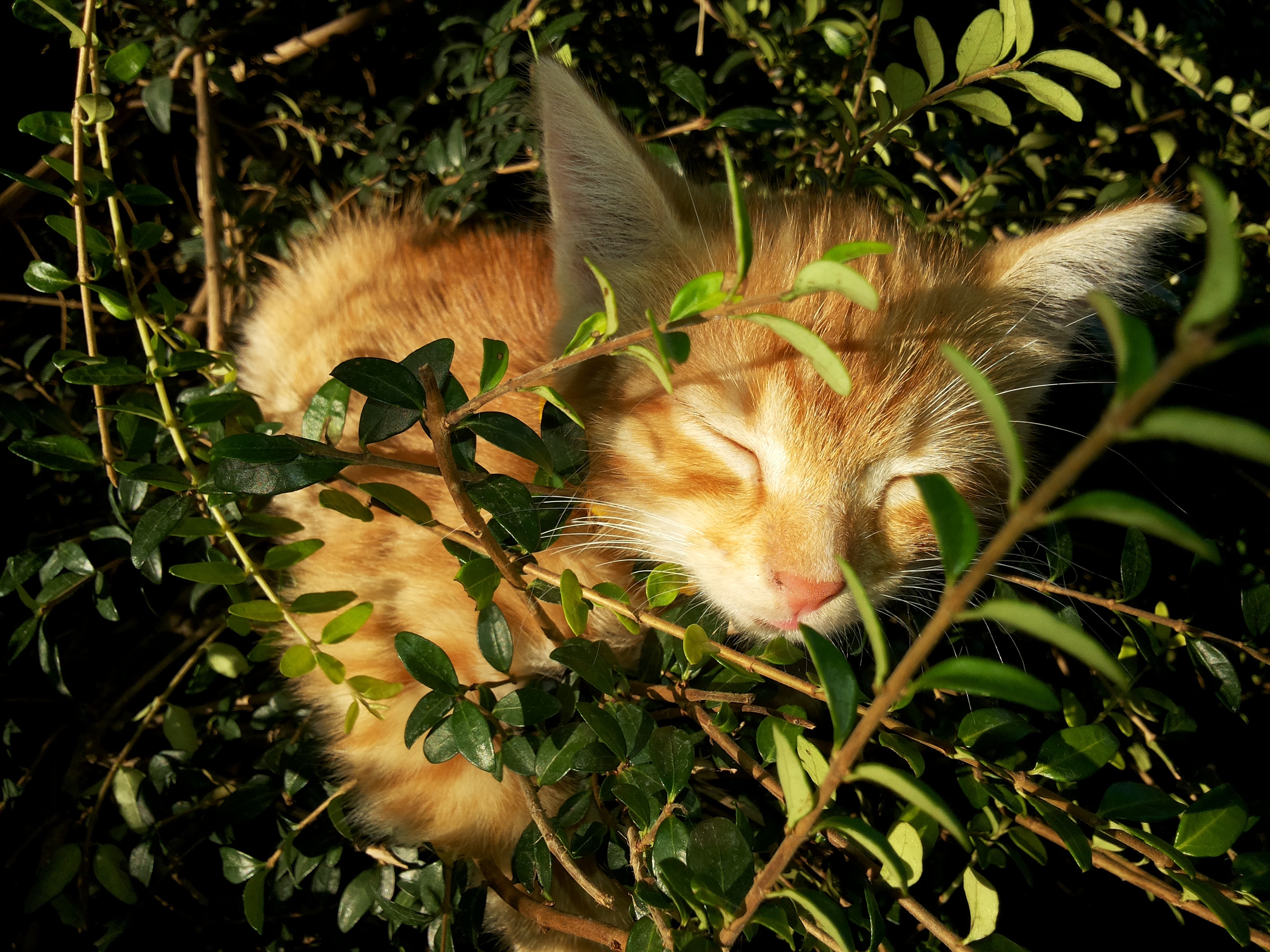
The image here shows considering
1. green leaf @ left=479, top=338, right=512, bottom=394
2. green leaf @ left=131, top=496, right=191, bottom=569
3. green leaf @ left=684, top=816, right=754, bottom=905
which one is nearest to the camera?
green leaf @ left=684, top=816, right=754, bottom=905

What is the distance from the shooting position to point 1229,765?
159 cm

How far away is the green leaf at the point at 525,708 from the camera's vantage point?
0.83m

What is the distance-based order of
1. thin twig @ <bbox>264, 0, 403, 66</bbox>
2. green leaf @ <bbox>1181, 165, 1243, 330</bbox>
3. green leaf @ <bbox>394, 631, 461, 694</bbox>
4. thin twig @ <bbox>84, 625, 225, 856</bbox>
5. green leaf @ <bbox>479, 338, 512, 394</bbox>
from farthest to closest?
1. thin twig @ <bbox>264, 0, 403, 66</bbox>
2. thin twig @ <bbox>84, 625, 225, 856</bbox>
3. green leaf @ <bbox>394, 631, 461, 694</bbox>
4. green leaf @ <bbox>479, 338, 512, 394</bbox>
5. green leaf @ <bbox>1181, 165, 1243, 330</bbox>

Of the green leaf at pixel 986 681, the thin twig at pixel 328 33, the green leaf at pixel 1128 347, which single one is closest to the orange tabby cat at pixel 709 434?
the green leaf at pixel 986 681

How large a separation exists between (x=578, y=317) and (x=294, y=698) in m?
0.82

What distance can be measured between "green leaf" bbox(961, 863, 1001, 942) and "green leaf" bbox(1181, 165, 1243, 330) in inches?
29.7

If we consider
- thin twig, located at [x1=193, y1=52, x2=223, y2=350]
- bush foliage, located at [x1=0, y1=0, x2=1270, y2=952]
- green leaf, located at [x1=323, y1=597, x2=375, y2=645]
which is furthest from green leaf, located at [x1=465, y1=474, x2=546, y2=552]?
thin twig, located at [x1=193, y1=52, x2=223, y2=350]

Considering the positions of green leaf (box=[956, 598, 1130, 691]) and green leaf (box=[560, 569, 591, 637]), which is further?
green leaf (box=[560, 569, 591, 637])

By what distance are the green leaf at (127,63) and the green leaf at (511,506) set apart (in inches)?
31.3

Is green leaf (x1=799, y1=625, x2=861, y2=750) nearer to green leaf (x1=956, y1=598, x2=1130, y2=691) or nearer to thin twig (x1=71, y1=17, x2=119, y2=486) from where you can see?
green leaf (x1=956, y1=598, x2=1130, y2=691)

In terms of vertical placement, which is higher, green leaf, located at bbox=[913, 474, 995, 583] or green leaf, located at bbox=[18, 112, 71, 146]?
green leaf, located at bbox=[18, 112, 71, 146]

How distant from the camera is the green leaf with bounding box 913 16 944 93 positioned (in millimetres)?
979

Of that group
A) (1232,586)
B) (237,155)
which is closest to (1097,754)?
(1232,586)

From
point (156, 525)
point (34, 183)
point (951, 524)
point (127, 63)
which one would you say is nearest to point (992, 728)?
point (951, 524)
